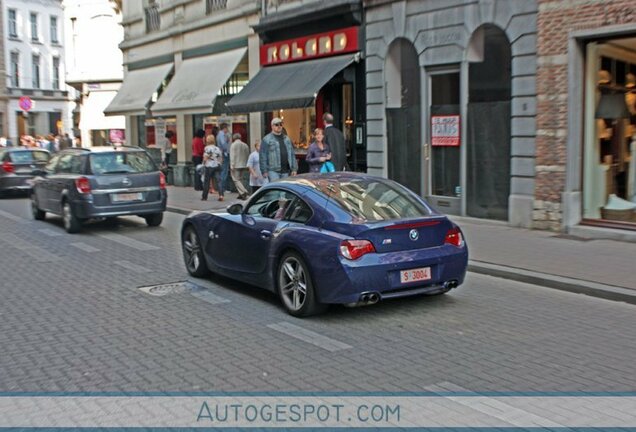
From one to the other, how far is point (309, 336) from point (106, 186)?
833 centimetres

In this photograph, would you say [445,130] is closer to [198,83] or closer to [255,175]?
[255,175]

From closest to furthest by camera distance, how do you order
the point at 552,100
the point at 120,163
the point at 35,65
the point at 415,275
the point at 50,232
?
1. the point at 415,275
2. the point at 552,100
3. the point at 120,163
4. the point at 50,232
5. the point at 35,65

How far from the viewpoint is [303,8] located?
1820cm

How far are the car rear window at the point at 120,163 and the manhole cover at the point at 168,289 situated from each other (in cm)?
559

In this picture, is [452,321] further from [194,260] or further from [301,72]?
[301,72]

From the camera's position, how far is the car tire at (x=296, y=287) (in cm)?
717

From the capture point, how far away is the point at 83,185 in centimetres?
1376

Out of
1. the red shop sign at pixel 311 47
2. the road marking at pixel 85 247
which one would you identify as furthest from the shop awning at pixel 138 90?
the road marking at pixel 85 247

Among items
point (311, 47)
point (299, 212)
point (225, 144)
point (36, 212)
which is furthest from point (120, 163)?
point (299, 212)

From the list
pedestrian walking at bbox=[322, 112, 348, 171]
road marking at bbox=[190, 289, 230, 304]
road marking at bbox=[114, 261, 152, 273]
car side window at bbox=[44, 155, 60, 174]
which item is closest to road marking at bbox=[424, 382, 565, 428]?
road marking at bbox=[190, 289, 230, 304]

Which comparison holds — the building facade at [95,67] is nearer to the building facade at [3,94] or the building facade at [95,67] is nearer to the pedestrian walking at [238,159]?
the pedestrian walking at [238,159]

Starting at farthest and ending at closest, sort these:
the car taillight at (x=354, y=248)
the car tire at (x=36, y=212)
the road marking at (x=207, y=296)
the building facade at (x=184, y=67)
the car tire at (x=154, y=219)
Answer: the building facade at (x=184, y=67), the car tire at (x=36, y=212), the car tire at (x=154, y=219), the road marking at (x=207, y=296), the car taillight at (x=354, y=248)

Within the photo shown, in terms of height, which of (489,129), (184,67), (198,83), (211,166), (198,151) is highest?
(184,67)

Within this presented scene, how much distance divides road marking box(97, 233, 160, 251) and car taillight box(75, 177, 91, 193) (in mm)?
896
